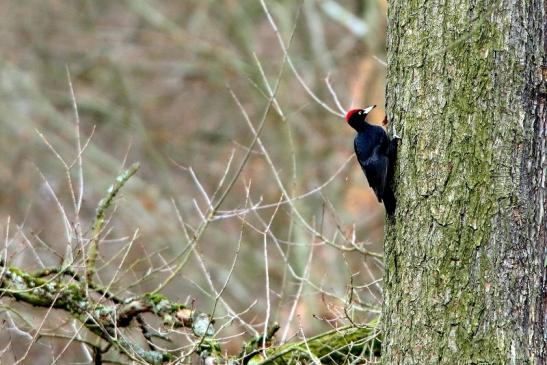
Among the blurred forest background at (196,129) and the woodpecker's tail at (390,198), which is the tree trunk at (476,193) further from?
the blurred forest background at (196,129)

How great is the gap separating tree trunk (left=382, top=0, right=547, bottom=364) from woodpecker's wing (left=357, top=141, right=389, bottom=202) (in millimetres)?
134

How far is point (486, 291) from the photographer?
3904 millimetres

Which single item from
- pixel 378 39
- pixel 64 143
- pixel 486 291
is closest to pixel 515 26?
pixel 486 291

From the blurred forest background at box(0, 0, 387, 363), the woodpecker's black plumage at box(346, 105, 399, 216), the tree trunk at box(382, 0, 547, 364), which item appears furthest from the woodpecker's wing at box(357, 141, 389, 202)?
the blurred forest background at box(0, 0, 387, 363)

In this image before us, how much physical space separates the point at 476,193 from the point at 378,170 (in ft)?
1.61

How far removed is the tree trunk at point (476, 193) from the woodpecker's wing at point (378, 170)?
13cm

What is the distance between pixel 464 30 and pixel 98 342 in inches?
104

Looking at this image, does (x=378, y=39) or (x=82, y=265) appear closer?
(x=82, y=265)

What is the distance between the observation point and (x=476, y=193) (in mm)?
3955

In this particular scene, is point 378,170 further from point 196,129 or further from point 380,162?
point 196,129

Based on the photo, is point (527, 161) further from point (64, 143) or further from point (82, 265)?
point (64, 143)

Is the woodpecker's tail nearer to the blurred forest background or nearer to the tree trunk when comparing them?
the tree trunk

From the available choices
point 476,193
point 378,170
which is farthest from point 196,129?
point 476,193

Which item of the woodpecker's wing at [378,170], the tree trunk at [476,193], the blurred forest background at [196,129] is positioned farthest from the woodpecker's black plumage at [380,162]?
the blurred forest background at [196,129]
